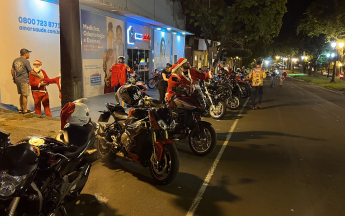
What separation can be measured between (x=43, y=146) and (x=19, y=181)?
1.83 feet

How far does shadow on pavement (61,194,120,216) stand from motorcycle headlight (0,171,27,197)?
1.60 meters

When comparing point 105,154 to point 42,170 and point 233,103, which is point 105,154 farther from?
point 233,103

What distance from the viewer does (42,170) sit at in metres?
2.89

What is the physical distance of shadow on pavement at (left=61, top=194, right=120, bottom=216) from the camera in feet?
12.6

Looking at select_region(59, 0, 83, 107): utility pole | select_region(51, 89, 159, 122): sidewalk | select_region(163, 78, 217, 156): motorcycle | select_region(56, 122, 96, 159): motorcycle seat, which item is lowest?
select_region(51, 89, 159, 122): sidewalk

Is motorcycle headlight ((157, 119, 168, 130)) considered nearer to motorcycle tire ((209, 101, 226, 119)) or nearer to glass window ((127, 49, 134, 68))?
motorcycle tire ((209, 101, 226, 119))

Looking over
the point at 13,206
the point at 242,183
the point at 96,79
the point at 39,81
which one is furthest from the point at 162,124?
the point at 96,79

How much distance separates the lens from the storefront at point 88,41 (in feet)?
30.0

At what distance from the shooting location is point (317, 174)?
17.5 feet

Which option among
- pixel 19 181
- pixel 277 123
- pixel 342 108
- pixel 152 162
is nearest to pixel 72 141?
pixel 19 181

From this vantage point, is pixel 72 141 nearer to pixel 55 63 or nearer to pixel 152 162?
pixel 152 162

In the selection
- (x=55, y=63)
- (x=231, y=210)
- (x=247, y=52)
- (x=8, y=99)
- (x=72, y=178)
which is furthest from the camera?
(x=247, y=52)

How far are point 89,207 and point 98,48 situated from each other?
1115 centimetres

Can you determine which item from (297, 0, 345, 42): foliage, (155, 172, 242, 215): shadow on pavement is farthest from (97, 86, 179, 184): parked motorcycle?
(297, 0, 345, 42): foliage
